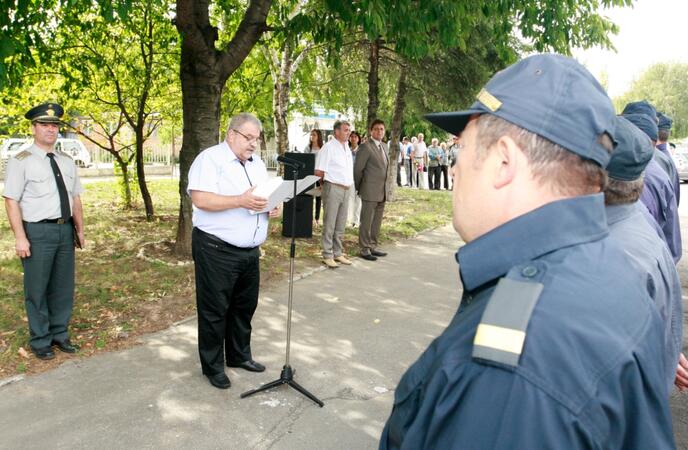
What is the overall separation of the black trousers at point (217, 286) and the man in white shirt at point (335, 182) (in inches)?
156

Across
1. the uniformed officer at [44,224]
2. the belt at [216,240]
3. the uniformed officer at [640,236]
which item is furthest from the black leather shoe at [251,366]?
the uniformed officer at [640,236]

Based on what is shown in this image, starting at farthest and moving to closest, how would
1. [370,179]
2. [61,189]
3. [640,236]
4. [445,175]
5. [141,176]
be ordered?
[445,175], [141,176], [370,179], [61,189], [640,236]

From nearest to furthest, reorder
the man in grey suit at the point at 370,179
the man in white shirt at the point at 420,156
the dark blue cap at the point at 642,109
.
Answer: the dark blue cap at the point at 642,109 < the man in grey suit at the point at 370,179 < the man in white shirt at the point at 420,156

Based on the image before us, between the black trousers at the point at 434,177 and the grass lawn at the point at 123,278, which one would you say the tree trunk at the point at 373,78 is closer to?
the grass lawn at the point at 123,278

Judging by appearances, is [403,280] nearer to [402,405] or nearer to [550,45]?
[550,45]

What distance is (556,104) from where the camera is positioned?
114cm

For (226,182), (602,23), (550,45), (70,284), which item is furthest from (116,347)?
(602,23)

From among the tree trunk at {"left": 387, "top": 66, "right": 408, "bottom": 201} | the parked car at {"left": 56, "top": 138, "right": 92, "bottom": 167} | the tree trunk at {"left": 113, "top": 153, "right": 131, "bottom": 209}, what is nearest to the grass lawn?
the tree trunk at {"left": 113, "top": 153, "right": 131, "bottom": 209}

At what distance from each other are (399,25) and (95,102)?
7535 mm

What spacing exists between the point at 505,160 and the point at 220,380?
3823 millimetres

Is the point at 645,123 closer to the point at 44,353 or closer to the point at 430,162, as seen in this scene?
the point at 44,353

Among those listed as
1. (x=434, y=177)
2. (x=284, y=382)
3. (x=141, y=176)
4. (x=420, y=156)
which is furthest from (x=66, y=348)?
(x=420, y=156)

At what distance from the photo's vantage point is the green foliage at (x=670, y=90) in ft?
206

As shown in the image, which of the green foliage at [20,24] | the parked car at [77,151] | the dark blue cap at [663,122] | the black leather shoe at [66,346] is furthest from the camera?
the parked car at [77,151]
